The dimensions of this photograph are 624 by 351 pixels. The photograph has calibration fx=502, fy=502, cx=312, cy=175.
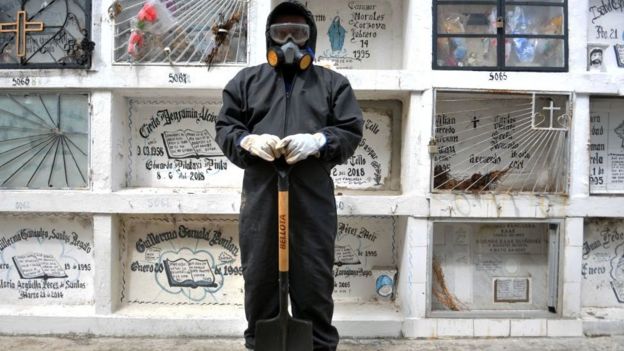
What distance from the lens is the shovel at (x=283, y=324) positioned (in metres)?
2.20

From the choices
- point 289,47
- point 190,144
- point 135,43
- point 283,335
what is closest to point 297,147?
point 289,47

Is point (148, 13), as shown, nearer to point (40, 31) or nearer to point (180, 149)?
point (40, 31)

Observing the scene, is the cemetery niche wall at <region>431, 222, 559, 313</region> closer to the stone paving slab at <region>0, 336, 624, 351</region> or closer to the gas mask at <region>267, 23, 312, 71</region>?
the stone paving slab at <region>0, 336, 624, 351</region>

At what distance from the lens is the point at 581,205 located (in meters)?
3.31

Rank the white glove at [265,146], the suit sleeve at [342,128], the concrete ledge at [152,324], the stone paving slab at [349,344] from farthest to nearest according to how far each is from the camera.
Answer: the concrete ledge at [152,324], the stone paving slab at [349,344], the suit sleeve at [342,128], the white glove at [265,146]

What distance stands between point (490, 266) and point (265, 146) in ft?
7.04

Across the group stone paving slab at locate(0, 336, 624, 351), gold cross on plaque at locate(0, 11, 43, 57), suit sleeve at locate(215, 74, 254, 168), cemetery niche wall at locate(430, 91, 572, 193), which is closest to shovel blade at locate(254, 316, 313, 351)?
suit sleeve at locate(215, 74, 254, 168)

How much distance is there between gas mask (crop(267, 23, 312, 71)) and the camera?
2.37 metres

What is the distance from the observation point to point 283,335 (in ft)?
7.49

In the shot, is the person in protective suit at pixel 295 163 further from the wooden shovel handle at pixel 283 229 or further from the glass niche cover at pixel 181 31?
the glass niche cover at pixel 181 31

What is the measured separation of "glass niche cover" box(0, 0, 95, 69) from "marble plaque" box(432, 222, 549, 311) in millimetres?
2779

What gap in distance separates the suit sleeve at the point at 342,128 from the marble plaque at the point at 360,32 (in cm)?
122

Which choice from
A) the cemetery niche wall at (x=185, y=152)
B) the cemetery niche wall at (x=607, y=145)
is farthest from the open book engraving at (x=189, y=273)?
the cemetery niche wall at (x=607, y=145)

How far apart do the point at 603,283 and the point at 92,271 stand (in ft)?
11.7
